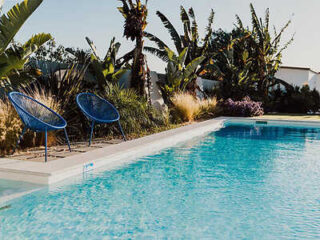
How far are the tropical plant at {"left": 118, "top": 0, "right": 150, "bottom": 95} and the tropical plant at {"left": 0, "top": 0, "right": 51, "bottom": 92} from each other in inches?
167

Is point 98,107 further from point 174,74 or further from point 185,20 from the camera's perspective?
point 185,20

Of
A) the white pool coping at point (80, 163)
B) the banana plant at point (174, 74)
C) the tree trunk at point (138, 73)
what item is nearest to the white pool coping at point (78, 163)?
the white pool coping at point (80, 163)

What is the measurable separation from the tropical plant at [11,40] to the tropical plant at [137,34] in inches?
167

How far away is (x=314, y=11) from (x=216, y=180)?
43.4 ft

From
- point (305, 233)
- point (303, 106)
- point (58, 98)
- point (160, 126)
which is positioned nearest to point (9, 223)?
point (305, 233)

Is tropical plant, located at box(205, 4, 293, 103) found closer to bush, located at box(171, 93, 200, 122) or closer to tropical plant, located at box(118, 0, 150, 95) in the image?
bush, located at box(171, 93, 200, 122)

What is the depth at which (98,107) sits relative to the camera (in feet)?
23.6

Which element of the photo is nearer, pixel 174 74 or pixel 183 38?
pixel 174 74

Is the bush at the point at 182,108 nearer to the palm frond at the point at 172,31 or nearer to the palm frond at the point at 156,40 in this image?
the palm frond at the point at 156,40

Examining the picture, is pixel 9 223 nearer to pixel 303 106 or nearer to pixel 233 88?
pixel 233 88

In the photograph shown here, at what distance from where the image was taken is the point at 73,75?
7.46 meters

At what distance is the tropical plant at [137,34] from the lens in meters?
10.1

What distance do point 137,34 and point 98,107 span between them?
381 centimetres

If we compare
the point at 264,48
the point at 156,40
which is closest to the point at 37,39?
the point at 156,40
